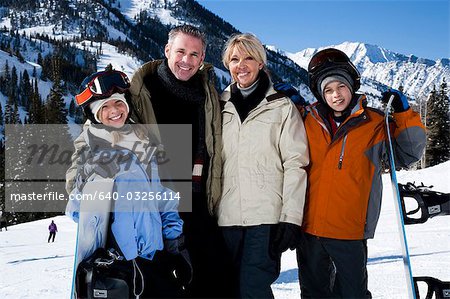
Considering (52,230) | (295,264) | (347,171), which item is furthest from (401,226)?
(52,230)

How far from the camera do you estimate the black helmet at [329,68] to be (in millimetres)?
3121

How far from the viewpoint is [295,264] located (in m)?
7.77

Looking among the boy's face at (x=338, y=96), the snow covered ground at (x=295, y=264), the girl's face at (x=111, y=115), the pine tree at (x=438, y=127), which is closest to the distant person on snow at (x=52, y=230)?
the snow covered ground at (x=295, y=264)

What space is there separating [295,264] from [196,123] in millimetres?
5229

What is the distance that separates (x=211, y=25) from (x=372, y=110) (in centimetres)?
19571

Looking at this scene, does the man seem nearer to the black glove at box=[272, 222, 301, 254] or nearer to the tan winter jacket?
the tan winter jacket

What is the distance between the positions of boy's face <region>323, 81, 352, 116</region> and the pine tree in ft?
107

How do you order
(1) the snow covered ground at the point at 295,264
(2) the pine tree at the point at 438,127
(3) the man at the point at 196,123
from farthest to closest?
(2) the pine tree at the point at 438,127 < (1) the snow covered ground at the point at 295,264 < (3) the man at the point at 196,123

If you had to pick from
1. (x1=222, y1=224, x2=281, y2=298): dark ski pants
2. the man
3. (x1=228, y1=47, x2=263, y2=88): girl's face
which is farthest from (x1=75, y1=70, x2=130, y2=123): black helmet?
(x1=222, y1=224, x2=281, y2=298): dark ski pants

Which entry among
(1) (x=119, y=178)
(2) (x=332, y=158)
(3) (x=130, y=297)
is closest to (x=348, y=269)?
(2) (x=332, y=158)

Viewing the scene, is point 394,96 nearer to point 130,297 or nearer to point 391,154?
point 391,154

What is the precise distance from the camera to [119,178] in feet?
8.80

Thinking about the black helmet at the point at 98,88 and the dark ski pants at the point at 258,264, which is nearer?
the black helmet at the point at 98,88

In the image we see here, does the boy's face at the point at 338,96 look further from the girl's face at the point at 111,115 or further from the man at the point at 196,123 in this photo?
the girl's face at the point at 111,115
